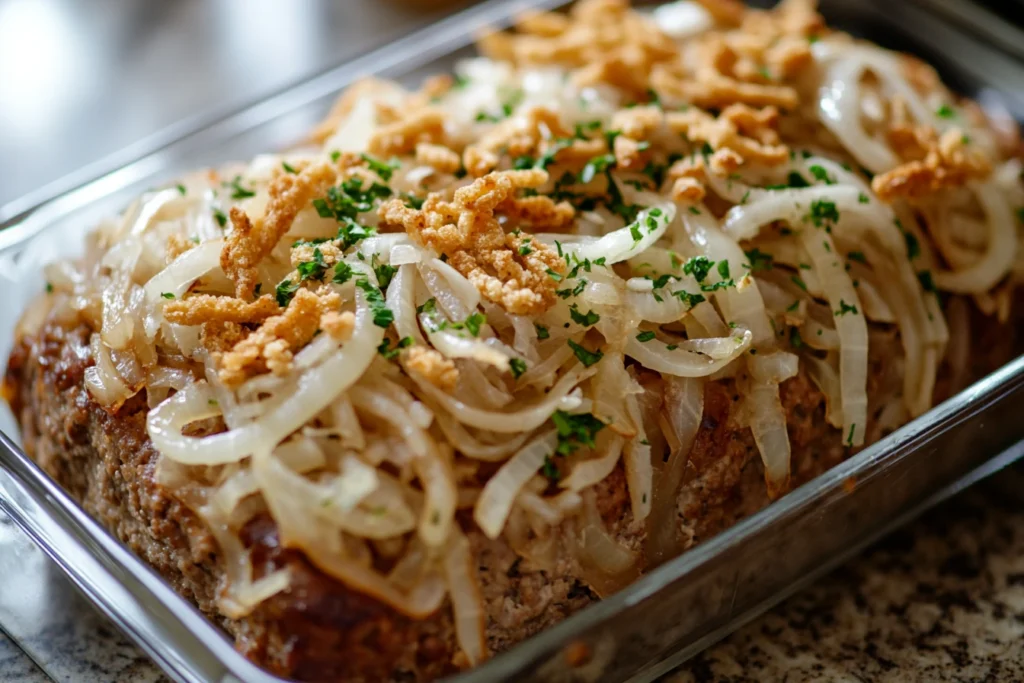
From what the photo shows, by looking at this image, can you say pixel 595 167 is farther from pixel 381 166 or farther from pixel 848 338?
pixel 848 338

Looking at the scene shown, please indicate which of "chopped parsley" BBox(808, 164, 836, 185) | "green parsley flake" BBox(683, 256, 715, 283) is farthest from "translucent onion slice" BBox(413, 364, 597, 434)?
"chopped parsley" BBox(808, 164, 836, 185)

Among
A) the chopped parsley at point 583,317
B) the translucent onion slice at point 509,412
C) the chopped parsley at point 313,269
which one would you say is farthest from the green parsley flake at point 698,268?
the chopped parsley at point 313,269

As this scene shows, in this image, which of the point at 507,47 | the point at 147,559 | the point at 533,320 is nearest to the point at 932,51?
the point at 507,47

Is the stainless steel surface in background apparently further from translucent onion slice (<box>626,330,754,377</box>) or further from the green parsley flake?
translucent onion slice (<box>626,330,754,377</box>)

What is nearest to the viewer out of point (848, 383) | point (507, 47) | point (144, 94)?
point (848, 383)

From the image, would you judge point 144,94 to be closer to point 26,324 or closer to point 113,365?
point 26,324

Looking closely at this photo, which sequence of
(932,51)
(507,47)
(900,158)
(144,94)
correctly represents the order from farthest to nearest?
1. (144,94)
2. (932,51)
3. (507,47)
4. (900,158)

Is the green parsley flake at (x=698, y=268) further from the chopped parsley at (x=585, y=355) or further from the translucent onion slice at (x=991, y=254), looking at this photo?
the translucent onion slice at (x=991, y=254)
